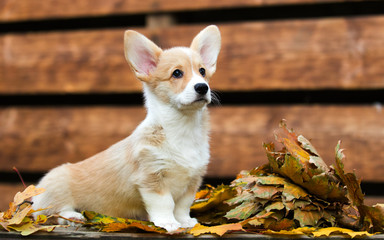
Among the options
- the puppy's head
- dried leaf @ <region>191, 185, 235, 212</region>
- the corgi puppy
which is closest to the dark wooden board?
the corgi puppy

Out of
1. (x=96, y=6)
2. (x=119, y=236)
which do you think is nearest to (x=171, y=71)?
(x=119, y=236)

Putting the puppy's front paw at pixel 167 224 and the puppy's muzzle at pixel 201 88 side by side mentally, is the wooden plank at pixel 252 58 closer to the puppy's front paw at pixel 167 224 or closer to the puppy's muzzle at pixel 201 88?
the puppy's muzzle at pixel 201 88

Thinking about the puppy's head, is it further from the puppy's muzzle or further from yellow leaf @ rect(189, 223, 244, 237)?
yellow leaf @ rect(189, 223, 244, 237)

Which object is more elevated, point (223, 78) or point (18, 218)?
point (223, 78)

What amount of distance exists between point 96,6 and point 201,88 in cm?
169

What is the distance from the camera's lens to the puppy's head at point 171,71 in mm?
1493

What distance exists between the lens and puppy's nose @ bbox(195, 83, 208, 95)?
4.80ft

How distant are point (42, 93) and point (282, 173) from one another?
79.9 inches

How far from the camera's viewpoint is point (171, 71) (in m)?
1.55

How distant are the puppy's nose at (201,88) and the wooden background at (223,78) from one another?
125 centimetres

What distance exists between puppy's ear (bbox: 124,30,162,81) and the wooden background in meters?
1.16

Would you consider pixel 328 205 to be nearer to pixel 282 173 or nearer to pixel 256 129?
pixel 282 173

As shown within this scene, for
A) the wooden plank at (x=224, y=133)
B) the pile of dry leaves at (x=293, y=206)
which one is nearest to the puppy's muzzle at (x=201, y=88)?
the pile of dry leaves at (x=293, y=206)

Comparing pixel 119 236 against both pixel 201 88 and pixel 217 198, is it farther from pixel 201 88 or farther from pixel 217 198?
pixel 201 88
